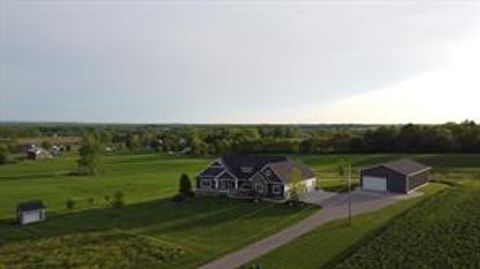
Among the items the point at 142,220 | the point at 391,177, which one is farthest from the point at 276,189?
the point at 142,220

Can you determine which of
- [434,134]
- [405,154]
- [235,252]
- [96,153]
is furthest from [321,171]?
[235,252]

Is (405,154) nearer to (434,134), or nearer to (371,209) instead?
(434,134)

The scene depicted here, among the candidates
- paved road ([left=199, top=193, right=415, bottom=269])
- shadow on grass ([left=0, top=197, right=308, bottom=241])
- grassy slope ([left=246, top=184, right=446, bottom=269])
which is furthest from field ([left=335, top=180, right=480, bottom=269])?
shadow on grass ([left=0, top=197, right=308, bottom=241])

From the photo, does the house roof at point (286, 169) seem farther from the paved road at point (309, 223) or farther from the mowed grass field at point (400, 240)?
the mowed grass field at point (400, 240)

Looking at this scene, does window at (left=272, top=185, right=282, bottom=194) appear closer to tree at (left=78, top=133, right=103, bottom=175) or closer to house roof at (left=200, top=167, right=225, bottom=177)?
house roof at (left=200, top=167, right=225, bottom=177)

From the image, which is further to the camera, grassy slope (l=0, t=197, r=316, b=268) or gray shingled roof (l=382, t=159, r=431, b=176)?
gray shingled roof (l=382, t=159, r=431, b=176)

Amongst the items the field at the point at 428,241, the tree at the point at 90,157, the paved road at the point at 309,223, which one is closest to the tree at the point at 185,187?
the paved road at the point at 309,223
